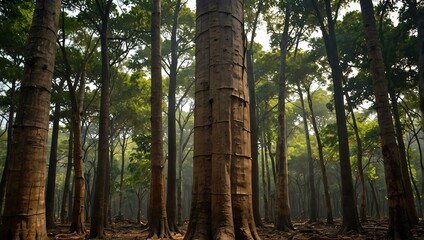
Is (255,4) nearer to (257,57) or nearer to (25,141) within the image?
(257,57)

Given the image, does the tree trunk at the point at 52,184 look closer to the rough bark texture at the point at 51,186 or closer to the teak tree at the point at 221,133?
the rough bark texture at the point at 51,186

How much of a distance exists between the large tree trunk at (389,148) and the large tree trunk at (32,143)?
21.1ft

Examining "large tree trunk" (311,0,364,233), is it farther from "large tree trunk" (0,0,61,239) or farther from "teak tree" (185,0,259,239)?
"large tree trunk" (0,0,61,239)

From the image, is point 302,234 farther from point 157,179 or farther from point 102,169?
point 102,169

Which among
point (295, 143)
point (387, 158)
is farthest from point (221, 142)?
point (295, 143)

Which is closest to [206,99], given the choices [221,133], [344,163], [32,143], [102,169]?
[221,133]

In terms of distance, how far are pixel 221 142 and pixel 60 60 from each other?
12365mm

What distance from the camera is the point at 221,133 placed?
10.6ft

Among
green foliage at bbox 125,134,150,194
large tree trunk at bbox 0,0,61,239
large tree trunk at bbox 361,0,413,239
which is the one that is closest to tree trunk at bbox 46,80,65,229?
green foliage at bbox 125,134,150,194

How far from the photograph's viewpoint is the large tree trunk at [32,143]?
3585 millimetres

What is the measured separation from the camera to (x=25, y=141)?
12.4 ft

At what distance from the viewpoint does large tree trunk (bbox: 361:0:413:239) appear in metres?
6.18

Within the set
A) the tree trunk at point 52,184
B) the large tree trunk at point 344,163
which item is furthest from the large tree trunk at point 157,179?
the tree trunk at point 52,184

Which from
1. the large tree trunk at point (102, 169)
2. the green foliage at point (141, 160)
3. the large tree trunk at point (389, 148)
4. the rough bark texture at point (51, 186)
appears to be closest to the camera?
the large tree trunk at point (389, 148)
